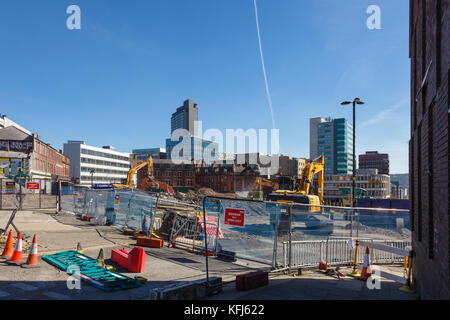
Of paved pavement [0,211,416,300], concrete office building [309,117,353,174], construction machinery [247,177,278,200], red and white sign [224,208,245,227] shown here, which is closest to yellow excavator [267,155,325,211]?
paved pavement [0,211,416,300]

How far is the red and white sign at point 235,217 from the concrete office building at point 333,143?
495 feet

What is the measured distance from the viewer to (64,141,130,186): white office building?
10112cm

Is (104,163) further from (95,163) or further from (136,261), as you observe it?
(136,261)

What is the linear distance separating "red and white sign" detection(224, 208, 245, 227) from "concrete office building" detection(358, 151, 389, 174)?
177 m

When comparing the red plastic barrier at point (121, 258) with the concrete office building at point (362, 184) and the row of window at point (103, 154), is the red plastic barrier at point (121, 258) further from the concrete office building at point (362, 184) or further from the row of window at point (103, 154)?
the concrete office building at point (362, 184)

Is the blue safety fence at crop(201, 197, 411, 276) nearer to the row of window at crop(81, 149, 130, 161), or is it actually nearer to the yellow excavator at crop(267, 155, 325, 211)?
the yellow excavator at crop(267, 155, 325, 211)

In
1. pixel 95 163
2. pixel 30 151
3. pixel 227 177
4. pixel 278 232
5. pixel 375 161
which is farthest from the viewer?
pixel 375 161

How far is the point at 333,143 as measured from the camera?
15812 cm

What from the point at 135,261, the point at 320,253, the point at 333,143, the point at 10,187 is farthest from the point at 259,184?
the point at 333,143

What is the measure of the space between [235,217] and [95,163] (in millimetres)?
107511

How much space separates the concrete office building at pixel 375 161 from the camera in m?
170

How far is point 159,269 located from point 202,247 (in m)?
→ 3.22

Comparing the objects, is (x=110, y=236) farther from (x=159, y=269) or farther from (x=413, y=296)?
(x=413, y=296)
